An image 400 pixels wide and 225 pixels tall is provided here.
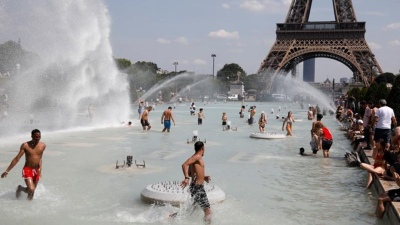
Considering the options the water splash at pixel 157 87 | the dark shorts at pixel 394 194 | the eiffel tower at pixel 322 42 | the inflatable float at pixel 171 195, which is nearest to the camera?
the dark shorts at pixel 394 194

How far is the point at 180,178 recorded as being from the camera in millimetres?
13914

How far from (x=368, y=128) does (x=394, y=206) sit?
9.98 metres

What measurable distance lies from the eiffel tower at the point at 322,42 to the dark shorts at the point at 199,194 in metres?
84.9

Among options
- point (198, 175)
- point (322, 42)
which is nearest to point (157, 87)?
point (322, 42)

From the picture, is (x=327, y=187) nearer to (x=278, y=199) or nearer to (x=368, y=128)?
(x=278, y=199)

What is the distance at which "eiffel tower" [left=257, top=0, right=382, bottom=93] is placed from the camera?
9231cm

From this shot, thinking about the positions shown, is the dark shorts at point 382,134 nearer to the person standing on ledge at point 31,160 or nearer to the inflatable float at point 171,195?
the inflatable float at point 171,195

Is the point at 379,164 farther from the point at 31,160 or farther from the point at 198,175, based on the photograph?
the point at 31,160

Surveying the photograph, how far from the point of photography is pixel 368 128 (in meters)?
18.9

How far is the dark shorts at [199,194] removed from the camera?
916cm

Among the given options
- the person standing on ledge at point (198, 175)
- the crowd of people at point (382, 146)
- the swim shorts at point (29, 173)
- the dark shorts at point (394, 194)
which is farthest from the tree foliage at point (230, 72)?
the person standing on ledge at point (198, 175)

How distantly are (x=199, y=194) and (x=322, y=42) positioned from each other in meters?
90.9

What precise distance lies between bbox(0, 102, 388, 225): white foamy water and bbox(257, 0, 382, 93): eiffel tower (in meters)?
73.2

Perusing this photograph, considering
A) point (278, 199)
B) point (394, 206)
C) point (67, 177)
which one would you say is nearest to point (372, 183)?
point (278, 199)
